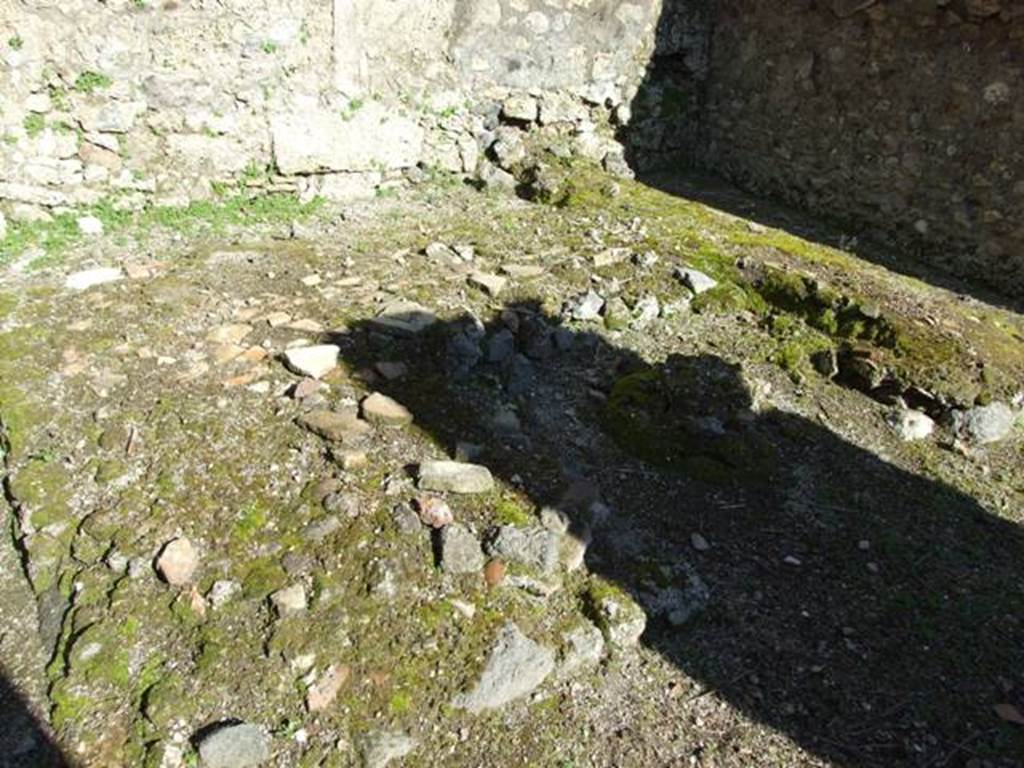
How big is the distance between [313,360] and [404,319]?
1.98 feet

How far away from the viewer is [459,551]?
287 centimetres

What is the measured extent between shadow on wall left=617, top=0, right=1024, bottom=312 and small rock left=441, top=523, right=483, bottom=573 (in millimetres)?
3972

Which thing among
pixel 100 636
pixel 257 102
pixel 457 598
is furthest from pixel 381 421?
pixel 257 102

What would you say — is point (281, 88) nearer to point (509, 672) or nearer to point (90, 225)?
point (90, 225)

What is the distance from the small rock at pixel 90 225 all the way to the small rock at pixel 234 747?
3581mm

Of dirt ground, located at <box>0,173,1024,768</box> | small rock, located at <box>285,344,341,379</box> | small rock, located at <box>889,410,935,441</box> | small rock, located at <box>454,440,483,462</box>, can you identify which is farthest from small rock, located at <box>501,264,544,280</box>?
small rock, located at <box>889,410,935,441</box>

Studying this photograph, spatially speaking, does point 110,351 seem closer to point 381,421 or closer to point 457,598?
point 381,421

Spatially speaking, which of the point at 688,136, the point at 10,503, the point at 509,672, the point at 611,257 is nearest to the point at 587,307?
the point at 611,257

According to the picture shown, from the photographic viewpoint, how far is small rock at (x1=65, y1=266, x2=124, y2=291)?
4.32 meters

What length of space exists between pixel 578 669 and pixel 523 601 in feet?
0.94

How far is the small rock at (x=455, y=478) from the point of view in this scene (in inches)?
123

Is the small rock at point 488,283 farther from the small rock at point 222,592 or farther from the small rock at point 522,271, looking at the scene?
the small rock at point 222,592

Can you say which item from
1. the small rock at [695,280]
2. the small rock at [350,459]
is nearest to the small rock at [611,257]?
the small rock at [695,280]

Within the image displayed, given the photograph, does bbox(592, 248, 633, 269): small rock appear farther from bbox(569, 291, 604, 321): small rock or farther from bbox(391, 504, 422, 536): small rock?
bbox(391, 504, 422, 536): small rock
